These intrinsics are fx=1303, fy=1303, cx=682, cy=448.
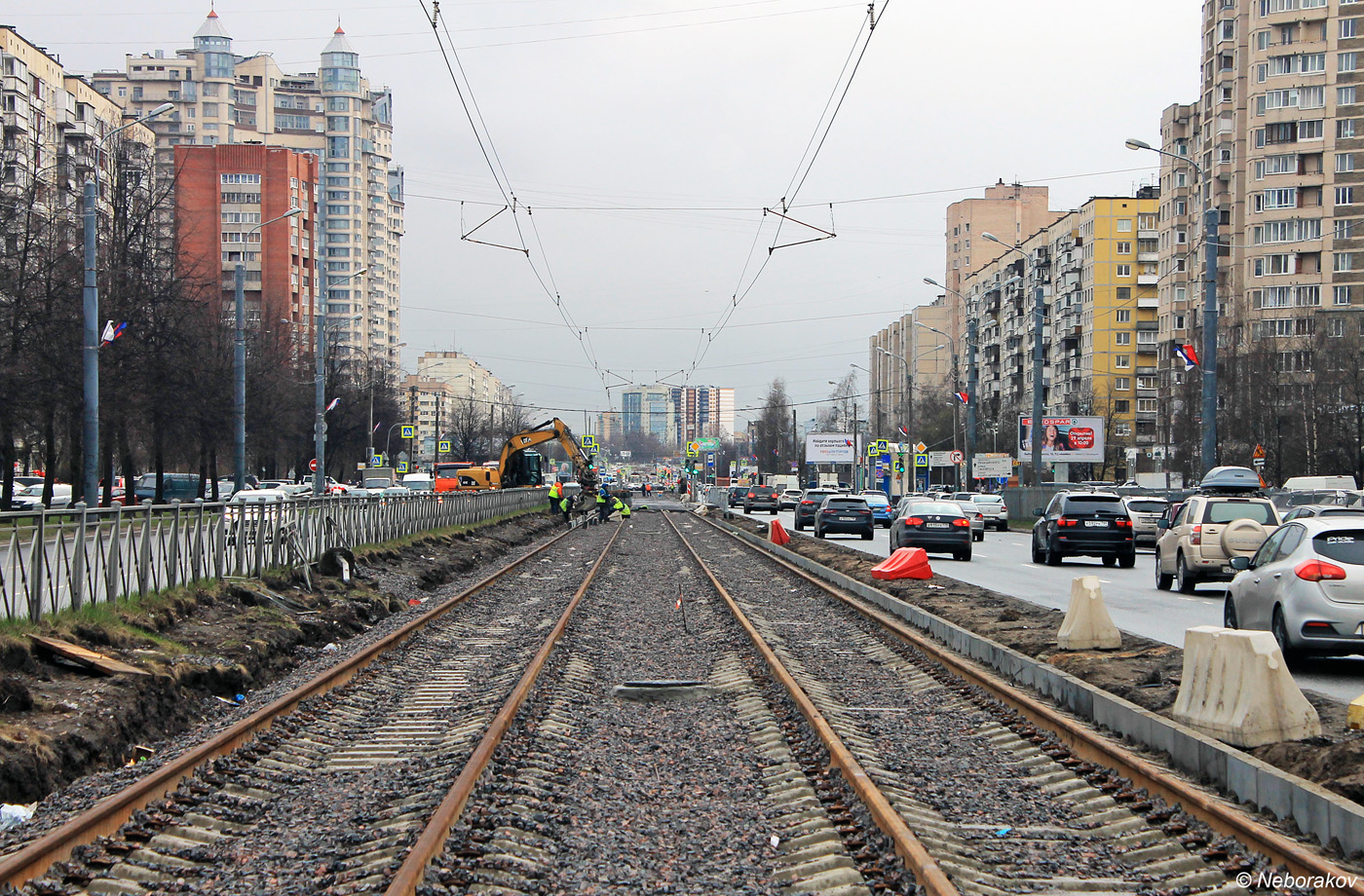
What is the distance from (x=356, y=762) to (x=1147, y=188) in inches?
4408

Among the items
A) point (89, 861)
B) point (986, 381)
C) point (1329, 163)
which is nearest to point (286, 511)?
point (89, 861)

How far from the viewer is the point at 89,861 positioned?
237 inches

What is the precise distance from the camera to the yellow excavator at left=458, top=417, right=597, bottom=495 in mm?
59219

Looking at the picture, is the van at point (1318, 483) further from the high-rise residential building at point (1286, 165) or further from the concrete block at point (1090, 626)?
the concrete block at point (1090, 626)

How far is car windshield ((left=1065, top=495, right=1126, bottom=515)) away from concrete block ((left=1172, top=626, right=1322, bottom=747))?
20460mm

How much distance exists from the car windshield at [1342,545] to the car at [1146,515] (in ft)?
87.1

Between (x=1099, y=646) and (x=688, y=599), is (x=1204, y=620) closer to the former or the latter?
(x=1099, y=646)

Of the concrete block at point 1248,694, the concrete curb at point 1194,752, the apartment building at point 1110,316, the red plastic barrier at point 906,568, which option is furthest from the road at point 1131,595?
the apartment building at point 1110,316

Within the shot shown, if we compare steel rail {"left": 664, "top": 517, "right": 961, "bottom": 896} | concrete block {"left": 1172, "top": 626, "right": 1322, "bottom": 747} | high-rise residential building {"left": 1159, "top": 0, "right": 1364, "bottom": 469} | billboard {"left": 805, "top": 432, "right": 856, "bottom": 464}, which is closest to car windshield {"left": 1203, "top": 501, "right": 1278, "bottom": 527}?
steel rail {"left": 664, "top": 517, "right": 961, "bottom": 896}

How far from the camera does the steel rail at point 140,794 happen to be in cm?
573

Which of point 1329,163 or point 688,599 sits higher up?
point 1329,163

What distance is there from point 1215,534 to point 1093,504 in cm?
728

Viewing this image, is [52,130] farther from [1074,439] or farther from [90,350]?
[1074,439]

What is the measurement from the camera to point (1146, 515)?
3962 centimetres
